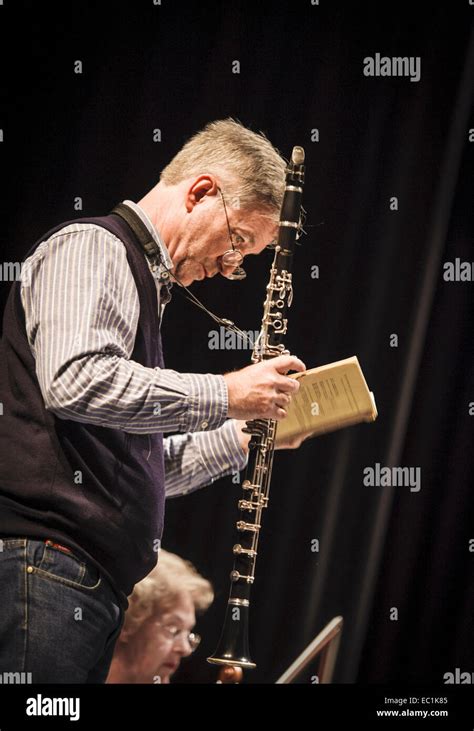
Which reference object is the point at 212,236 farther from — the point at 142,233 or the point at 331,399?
the point at 331,399

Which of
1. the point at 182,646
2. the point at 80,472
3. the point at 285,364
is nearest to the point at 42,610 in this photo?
the point at 80,472

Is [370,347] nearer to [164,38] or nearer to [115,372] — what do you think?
[164,38]

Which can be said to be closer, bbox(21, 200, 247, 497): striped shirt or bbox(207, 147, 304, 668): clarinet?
bbox(21, 200, 247, 497): striped shirt

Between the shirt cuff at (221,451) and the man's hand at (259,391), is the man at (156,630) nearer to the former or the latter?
the shirt cuff at (221,451)

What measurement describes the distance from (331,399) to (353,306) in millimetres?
872

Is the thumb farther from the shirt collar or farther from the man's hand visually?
the shirt collar

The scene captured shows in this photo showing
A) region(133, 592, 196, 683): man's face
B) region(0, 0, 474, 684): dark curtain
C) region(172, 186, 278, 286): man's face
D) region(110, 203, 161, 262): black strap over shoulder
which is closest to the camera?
region(110, 203, 161, 262): black strap over shoulder

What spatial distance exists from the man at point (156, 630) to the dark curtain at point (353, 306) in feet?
0.67

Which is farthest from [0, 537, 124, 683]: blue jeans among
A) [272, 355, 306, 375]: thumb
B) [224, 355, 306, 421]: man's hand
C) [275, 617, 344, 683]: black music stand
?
[275, 617, 344, 683]: black music stand

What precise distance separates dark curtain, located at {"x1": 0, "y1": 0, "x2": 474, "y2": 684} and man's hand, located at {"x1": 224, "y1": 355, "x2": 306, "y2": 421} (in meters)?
1.08

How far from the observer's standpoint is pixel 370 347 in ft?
9.43

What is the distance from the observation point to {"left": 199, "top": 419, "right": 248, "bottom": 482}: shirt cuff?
221 centimetres

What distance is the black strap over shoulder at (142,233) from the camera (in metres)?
1.85

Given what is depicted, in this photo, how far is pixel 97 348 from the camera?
161cm
